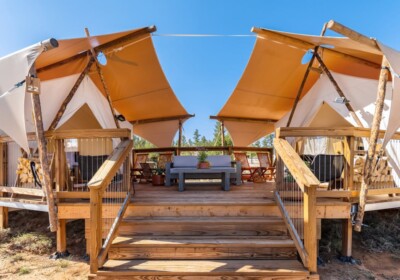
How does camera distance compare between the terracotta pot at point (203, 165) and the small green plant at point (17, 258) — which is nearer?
the small green plant at point (17, 258)

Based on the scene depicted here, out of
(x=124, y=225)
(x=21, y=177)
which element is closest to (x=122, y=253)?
(x=124, y=225)

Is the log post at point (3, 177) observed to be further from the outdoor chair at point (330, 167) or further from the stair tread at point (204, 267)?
the outdoor chair at point (330, 167)

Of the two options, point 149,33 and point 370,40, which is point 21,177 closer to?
point 149,33

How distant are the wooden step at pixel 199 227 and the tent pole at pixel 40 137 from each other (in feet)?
3.26

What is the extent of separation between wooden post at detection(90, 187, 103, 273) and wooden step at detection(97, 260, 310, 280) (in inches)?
5.1

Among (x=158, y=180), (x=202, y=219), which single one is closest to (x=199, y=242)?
(x=202, y=219)

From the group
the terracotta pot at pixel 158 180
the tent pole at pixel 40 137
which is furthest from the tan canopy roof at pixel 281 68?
the tent pole at pixel 40 137

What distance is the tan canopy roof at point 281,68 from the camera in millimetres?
4844

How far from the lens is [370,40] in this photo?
3318mm

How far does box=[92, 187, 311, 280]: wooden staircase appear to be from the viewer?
274 cm

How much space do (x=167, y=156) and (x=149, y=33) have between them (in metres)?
3.90

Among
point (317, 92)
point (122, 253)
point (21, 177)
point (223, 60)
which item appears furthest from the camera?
point (223, 60)

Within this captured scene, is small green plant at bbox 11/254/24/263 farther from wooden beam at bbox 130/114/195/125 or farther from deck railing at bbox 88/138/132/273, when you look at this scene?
wooden beam at bbox 130/114/195/125

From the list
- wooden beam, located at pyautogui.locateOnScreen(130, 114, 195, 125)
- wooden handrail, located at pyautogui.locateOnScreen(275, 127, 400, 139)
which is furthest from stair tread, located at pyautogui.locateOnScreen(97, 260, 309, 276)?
wooden beam, located at pyautogui.locateOnScreen(130, 114, 195, 125)
